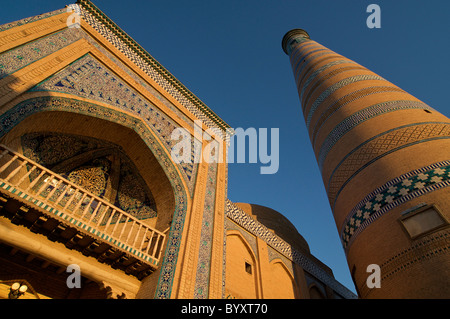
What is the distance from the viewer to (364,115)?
211 inches

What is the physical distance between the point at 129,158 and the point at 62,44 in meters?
1.69

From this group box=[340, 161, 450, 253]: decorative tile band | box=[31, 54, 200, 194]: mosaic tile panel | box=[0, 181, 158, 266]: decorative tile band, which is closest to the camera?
box=[0, 181, 158, 266]: decorative tile band

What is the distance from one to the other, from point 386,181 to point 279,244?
276 cm

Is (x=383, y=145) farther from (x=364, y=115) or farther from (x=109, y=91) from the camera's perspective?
(x=109, y=91)

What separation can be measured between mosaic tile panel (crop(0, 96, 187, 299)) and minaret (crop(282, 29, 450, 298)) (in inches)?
99.4

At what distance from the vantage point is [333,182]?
211 inches

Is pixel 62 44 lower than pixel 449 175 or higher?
higher

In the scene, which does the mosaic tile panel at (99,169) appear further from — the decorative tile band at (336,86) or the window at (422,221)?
the decorative tile band at (336,86)

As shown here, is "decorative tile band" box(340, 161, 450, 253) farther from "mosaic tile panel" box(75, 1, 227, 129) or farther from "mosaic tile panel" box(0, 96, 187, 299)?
"mosaic tile panel" box(75, 1, 227, 129)

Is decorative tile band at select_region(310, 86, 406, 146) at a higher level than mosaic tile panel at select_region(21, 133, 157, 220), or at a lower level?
higher

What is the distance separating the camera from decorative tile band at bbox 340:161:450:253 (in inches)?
151

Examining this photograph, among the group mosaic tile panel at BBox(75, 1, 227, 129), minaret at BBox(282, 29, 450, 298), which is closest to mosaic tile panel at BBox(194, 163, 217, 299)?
mosaic tile panel at BBox(75, 1, 227, 129)
